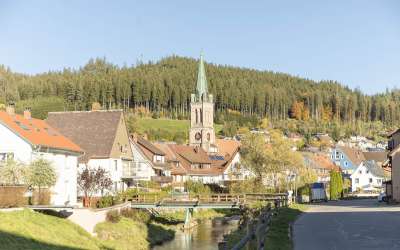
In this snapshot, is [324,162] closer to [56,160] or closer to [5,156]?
[56,160]

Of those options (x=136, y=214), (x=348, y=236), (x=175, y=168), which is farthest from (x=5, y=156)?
(x=175, y=168)

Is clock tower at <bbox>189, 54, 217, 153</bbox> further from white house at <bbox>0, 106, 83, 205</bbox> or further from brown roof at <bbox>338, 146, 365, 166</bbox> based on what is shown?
white house at <bbox>0, 106, 83, 205</bbox>

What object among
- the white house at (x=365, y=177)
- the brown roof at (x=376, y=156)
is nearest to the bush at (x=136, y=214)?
the white house at (x=365, y=177)

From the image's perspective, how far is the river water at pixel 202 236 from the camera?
42.7 metres

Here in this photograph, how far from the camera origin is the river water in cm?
4272

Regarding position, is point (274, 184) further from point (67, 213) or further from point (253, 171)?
point (67, 213)

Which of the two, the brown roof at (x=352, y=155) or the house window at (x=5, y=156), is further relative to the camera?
the brown roof at (x=352, y=155)

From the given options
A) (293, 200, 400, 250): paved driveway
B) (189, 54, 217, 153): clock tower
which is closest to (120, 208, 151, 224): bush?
(293, 200, 400, 250): paved driveway

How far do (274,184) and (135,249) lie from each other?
135 ft

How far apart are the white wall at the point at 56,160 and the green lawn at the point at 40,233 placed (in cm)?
828

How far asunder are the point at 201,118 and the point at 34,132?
82212 millimetres

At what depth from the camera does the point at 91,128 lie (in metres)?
65.1

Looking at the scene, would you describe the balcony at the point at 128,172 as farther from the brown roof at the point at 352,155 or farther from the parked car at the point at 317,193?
the brown roof at the point at 352,155

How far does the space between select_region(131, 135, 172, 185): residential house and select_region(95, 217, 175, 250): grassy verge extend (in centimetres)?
2104
